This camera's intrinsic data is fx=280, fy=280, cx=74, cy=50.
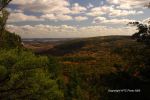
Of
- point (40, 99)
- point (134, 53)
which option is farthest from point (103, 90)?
point (40, 99)

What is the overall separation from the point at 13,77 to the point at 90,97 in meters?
33.4

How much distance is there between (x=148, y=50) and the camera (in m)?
24.8

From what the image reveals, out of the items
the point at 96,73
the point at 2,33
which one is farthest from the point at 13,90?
the point at 96,73

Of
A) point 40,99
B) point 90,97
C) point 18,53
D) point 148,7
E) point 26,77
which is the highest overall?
point 148,7

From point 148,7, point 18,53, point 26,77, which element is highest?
point 148,7

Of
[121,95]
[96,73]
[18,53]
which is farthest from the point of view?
[96,73]

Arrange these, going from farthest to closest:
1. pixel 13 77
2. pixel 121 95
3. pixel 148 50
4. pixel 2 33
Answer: pixel 121 95
pixel 148 50
pixel 2 33
pixel 13 77

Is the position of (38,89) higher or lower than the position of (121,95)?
higher

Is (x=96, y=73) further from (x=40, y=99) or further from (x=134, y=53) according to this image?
(x=40, y=99)

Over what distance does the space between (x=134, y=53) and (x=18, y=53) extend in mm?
15415

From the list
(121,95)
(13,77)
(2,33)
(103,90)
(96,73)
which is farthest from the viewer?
(96,73)

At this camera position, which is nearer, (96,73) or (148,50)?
(148,50)

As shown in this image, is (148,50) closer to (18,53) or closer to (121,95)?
(18,53)

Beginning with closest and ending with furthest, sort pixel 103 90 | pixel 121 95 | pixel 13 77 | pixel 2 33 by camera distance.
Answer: pixel 13 77, pixel 2 33, pixel 121 95, pixel 103 90
